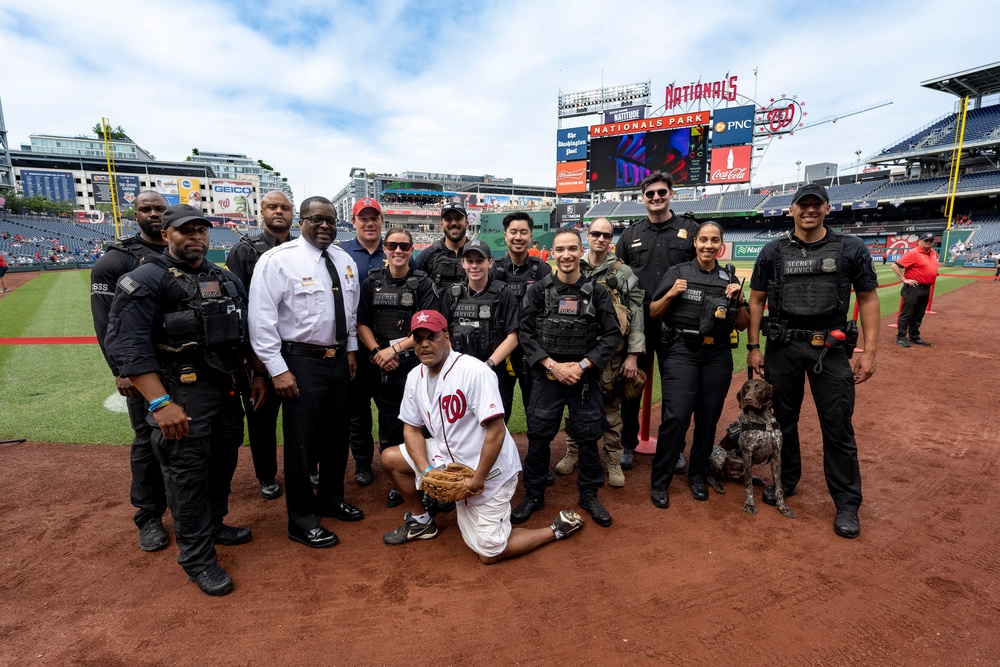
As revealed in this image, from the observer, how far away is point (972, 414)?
614 cm

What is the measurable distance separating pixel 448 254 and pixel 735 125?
39350mm

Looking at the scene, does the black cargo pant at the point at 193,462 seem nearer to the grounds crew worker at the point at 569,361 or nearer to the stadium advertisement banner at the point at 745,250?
the grounds crew worker at the point at 569,361

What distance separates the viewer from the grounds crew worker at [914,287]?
970cm

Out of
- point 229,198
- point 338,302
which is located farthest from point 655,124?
point 229,198

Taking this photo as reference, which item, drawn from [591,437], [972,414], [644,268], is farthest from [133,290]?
[972,414]

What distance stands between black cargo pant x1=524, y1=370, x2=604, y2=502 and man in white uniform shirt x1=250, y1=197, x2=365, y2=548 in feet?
5.10

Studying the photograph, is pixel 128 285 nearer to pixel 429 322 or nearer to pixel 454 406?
pixel 429 322

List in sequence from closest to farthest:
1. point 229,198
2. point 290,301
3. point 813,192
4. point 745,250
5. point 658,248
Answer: point 290,301 < point 813,192 < point 658,248 < point 745,250 < point 229,198

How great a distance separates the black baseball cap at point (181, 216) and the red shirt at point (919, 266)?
12156mm

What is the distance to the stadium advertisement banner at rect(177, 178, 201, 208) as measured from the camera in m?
68.8

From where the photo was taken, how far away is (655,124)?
123ft

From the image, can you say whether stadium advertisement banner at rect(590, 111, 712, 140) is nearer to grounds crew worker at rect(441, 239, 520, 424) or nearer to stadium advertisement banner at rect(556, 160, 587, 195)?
stadium advertisement banner at rect(556, 160, 587, 195)

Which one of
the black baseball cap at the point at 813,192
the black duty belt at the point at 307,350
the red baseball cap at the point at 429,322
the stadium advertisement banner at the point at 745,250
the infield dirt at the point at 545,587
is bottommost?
the infield dirt at the point at 545,587

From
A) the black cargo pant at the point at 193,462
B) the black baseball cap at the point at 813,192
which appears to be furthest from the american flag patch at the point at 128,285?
the black baseball cap at the point at 813,192
